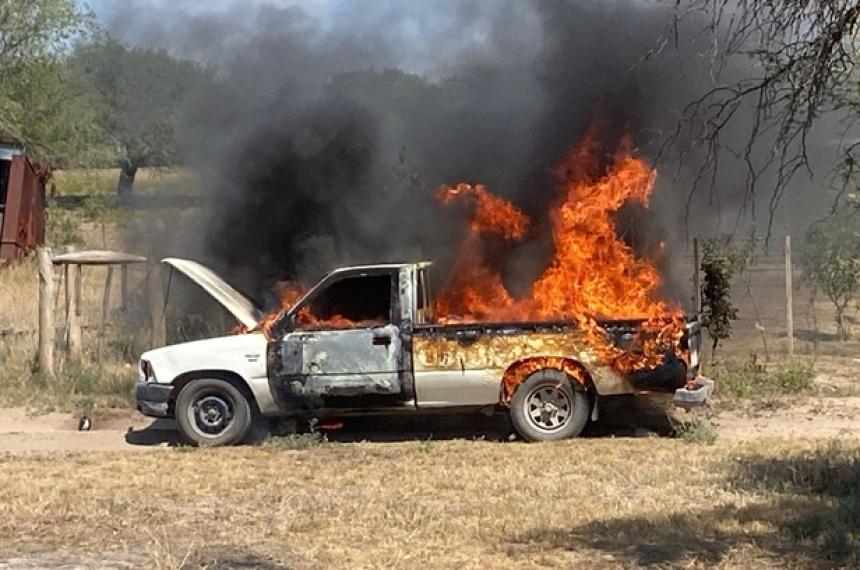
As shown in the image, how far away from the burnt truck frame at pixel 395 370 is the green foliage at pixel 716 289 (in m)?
3.42

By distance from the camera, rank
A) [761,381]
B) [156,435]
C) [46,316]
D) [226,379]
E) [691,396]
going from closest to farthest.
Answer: [691,396] → [226,379] → [156,435] → [761,381] → [46,316]

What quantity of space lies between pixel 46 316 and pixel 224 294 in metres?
4.07

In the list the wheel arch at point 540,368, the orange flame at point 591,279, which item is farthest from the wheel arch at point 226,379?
the wheel arch at point 540,368

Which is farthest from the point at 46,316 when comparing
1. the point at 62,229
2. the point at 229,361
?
the point at 62,229

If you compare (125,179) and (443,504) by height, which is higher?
(125,179)

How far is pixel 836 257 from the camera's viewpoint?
Result: 1798cm

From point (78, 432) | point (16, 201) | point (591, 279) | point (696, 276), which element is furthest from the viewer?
point (16, 201)

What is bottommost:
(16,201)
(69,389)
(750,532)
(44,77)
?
(750,532)

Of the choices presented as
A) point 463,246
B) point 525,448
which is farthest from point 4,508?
point 463,246

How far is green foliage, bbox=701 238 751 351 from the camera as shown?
45.5 feet

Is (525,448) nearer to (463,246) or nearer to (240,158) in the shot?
(463,246)

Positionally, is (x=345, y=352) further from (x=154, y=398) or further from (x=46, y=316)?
(x=46, y=316)

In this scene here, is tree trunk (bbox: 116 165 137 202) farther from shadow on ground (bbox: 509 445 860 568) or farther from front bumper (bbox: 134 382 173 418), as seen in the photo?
shadow on ground (bbox: 509 445 860 568)

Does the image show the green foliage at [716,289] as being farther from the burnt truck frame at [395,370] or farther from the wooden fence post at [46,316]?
the wooden fence post at [46,316]
